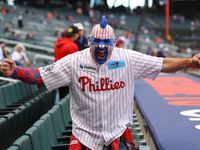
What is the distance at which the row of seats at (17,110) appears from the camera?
3.35 m

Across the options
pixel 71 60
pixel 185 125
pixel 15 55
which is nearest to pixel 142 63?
pixel 71 60

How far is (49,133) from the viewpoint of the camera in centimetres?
298

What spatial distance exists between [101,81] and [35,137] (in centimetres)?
78

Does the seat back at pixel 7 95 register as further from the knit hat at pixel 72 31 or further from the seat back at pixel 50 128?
the seat back at pixel 50 128

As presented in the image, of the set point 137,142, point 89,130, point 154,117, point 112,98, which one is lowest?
point 137,142

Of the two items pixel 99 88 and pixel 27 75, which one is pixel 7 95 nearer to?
pixel 27 75

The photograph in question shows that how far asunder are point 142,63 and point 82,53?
1.35 feet

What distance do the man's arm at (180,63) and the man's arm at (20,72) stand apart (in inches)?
33.5

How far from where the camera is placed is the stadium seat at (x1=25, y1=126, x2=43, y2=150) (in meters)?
2.40

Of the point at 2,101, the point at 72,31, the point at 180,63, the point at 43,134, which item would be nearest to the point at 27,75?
the point at 43,134

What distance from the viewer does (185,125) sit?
3.26m

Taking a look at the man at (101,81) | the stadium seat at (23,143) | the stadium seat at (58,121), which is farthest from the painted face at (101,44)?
the stadium seat at (58,121)

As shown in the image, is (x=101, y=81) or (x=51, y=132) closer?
(x=101, y=81)

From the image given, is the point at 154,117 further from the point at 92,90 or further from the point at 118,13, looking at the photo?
the point at 118,13
